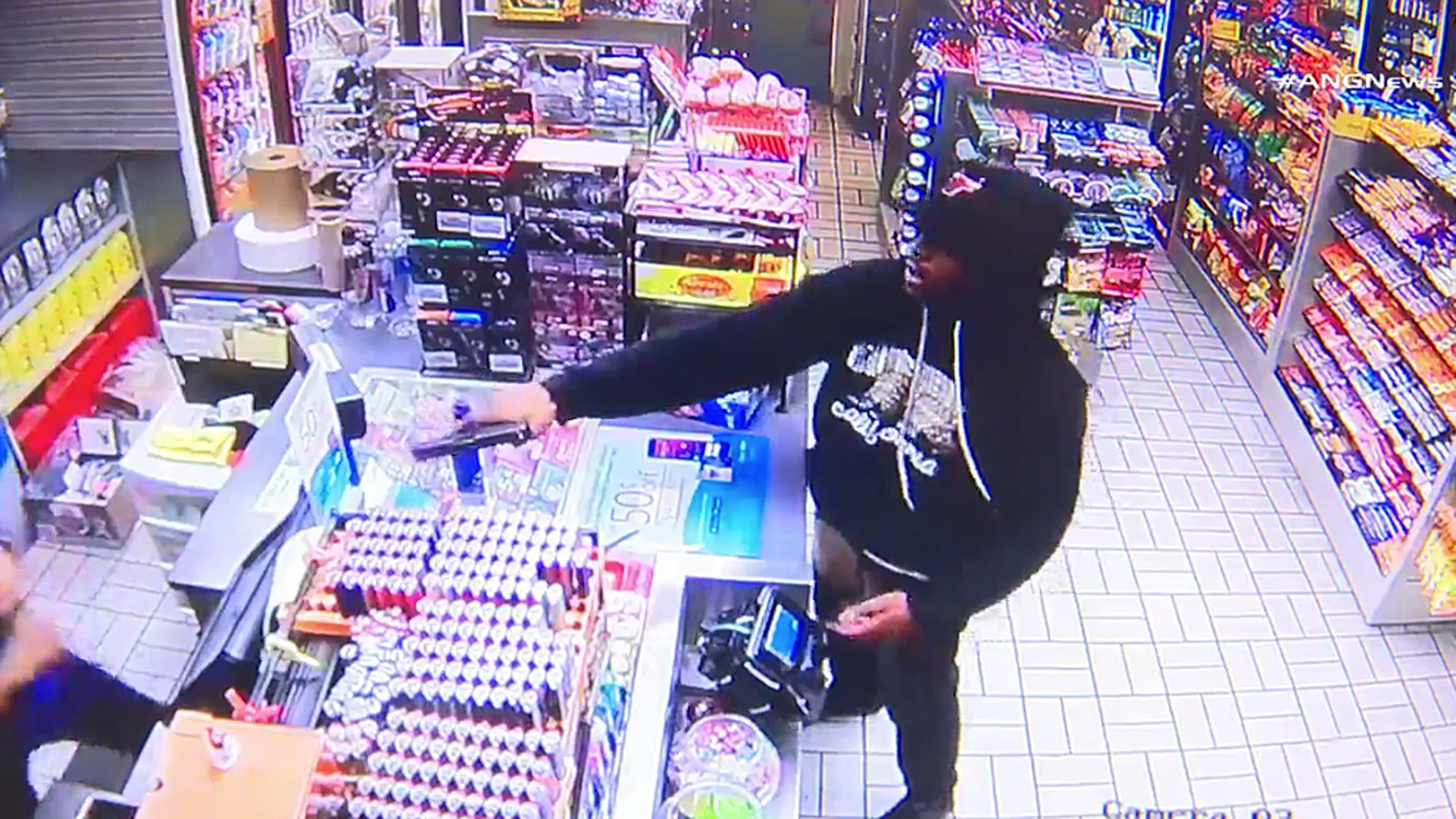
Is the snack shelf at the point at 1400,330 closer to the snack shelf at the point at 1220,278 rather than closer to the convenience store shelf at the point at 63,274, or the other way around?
the snack shelf at the point at 1220,278

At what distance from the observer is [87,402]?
16.7 feet

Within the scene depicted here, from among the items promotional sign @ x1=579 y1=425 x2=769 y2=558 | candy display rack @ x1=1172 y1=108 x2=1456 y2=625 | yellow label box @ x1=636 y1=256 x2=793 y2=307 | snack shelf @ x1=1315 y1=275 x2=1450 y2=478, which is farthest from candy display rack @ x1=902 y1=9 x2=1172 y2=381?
promotional sign @ x1=579 y1=425 x2=769 y2=558

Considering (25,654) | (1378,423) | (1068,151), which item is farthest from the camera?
(1068,151)

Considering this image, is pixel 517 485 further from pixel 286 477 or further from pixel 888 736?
pixel 888 736

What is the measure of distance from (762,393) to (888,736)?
51.2 inches

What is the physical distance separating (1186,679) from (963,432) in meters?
2.17

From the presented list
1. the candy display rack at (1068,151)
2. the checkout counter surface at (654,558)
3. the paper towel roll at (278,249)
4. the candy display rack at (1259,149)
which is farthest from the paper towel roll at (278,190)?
the candy display rack at (1259,149)

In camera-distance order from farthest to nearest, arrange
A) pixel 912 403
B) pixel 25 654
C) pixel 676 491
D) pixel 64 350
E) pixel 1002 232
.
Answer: pixel 64 350
pixel 676 491
pixel 912 403
pixel 1002 232
pixel 25 654

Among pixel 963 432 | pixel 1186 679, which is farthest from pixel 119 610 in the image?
pixel 1186 679

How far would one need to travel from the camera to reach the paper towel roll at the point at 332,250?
3.69m

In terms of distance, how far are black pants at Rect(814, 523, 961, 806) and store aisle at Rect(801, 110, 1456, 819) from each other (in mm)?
442

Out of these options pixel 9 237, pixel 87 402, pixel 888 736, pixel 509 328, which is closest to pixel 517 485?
pixel 509 328

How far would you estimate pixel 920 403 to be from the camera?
8.96ft

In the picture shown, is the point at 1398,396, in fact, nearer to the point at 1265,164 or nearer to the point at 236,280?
the point at 1265,164
